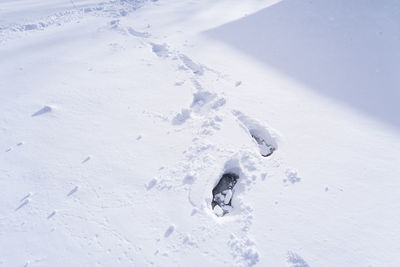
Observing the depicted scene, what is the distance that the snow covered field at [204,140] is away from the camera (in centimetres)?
219

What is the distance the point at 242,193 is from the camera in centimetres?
252

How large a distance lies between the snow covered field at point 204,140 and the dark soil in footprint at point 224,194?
0.8 inches

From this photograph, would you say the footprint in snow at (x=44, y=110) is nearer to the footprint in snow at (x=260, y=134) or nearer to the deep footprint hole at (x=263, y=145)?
the footprint in snow at (x=260, y=134)

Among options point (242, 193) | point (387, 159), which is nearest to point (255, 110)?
point (242, 193)

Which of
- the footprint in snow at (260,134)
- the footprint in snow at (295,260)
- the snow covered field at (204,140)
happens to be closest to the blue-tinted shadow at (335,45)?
the snow covered field at (204,140)

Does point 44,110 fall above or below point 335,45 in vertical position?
below

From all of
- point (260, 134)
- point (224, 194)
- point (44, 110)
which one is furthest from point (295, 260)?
point (44, 110)

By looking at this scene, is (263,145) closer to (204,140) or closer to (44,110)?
(204,140)

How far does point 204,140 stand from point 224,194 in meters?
0.63

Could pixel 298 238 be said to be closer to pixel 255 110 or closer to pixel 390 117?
pixel 255 110

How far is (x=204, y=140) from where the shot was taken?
2920mm

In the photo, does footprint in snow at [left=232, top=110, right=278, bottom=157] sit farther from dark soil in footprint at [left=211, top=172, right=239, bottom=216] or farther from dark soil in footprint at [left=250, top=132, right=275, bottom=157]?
dark soil in footprint at [left=211, top=172, right=239, bottom=216]

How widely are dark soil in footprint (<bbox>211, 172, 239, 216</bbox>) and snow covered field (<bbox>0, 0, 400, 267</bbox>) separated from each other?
0.02 metres

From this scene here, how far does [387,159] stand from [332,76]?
1.36 m
